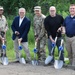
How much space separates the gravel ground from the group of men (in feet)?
2.03

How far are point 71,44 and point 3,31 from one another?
2490 millimetres

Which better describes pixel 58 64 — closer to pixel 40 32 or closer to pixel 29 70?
pixel 29 70

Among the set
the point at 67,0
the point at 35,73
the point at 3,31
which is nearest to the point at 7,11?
the point at 67,0

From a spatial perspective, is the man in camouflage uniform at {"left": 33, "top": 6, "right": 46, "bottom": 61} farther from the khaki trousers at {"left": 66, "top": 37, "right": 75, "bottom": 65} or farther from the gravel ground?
the khaki trousers at {"left": 66, "top": 37, "right": 75, "bottom": 65}

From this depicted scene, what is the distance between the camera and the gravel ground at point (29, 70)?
372 inches

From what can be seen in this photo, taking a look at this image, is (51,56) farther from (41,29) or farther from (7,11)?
(7,11)

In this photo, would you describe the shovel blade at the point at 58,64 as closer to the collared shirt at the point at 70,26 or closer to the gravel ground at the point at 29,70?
the gravel ground at the point at 29,70

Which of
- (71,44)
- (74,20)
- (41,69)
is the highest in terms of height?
(74,20)

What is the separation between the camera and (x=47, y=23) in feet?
34.2

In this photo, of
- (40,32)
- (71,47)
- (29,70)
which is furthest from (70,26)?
(29,70)

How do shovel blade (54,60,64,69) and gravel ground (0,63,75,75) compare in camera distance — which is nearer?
gravel ground (0,63,75,75)

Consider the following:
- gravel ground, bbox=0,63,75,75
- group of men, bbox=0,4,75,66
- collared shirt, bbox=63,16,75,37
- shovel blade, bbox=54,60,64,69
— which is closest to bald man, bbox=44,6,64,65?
group of men, bbox=0,4,75,66

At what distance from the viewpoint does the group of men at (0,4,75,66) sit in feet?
32.8

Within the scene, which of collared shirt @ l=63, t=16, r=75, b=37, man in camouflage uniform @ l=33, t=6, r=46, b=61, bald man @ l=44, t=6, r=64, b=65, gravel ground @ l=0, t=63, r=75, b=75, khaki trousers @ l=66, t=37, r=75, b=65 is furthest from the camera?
man in camouflage uniform @ l=33, t=6, r=46, b=61
